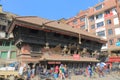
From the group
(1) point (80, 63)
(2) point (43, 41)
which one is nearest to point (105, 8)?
(1) point (80, 63)

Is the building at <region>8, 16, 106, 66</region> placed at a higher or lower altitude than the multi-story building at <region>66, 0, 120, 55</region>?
lower

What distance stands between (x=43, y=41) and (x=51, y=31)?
211cm

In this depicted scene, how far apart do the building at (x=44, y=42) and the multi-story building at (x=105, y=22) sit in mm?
17824

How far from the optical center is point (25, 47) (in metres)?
27.0

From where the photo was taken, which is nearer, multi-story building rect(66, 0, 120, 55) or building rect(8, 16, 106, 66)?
building rect(8, 16, 106, 66)

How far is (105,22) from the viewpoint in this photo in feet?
178

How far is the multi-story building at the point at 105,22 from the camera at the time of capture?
5016 centimetres

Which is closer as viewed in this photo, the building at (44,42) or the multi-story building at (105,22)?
the building at (44,42)

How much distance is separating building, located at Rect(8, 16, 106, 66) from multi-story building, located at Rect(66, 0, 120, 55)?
17824mm

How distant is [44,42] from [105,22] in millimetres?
30672

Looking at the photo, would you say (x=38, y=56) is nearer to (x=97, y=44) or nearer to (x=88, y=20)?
(x=97, y=44)

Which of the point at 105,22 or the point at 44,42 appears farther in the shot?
the point at 105,22

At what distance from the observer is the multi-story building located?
165 feet

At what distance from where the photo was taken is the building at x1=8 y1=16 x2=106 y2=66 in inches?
1045
